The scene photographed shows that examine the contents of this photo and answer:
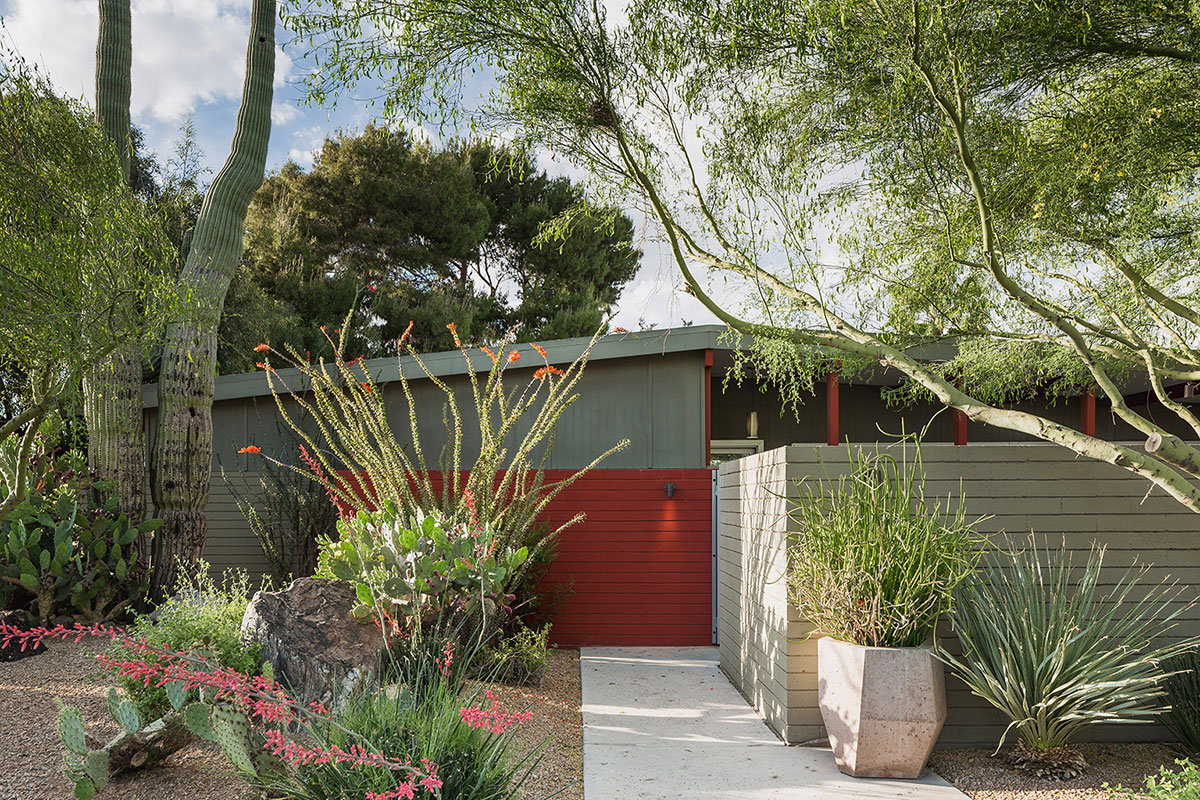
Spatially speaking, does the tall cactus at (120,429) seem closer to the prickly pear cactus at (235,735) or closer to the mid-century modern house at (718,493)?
the mid-century modern house at (718,493)

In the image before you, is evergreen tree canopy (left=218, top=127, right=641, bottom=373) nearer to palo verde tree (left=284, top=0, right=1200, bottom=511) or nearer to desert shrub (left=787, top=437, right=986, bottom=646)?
palo verde tree (left=284, top=0, right=1200, bottom=511)

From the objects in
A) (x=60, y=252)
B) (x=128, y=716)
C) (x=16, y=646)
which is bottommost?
(x=16, y=646)

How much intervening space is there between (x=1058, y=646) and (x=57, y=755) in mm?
4662

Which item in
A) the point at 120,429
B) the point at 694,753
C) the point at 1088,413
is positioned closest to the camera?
the point at 694,753

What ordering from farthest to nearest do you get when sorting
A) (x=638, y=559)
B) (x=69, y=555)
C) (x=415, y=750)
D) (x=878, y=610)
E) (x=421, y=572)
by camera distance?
(x=638, y=559) → (x=69, y=555) → (x=421, y=572) → (x=878, y=610) → (x=415, y=750)

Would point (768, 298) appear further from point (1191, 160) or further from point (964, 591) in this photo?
point (1191, 160)

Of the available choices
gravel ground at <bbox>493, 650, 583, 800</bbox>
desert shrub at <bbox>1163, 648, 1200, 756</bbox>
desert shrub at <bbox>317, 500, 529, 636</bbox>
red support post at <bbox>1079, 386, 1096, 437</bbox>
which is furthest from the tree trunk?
red support post at <bbox>1079, 386, 1096, 437</bbox>

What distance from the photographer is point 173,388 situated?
7.38 meters

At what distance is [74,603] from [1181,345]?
7.44 m

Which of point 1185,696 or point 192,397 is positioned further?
point 192,397

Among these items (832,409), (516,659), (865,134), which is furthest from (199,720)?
(832,409)

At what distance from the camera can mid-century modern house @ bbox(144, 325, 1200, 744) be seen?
14.7ft

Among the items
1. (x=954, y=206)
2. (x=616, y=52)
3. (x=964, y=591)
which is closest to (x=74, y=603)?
(x=616, y=52)

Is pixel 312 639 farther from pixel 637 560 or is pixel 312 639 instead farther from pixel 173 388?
pixel 173 388
